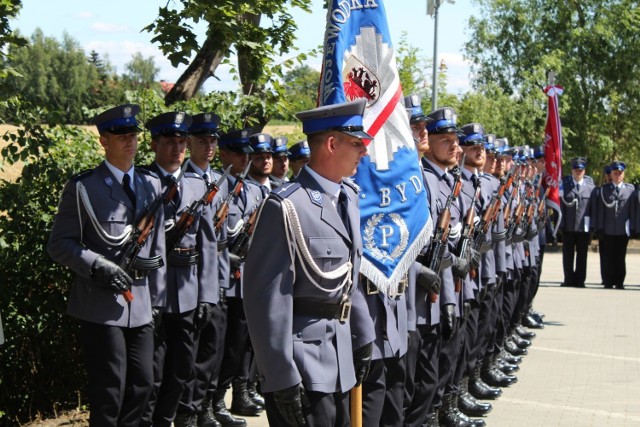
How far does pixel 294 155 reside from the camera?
10.0 metres

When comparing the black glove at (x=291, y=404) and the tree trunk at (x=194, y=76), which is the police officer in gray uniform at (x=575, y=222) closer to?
the tree trunk at (x=194, y=76)

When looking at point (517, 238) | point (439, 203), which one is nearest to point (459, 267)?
point (439, 203)

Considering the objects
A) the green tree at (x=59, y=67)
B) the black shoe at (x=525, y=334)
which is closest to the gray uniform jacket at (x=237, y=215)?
the black shoe at (x=525, y=334)

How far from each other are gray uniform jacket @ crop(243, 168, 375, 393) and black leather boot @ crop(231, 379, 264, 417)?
4.05m

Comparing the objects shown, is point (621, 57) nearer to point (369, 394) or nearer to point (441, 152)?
point (441, 152)

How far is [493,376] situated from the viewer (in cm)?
988

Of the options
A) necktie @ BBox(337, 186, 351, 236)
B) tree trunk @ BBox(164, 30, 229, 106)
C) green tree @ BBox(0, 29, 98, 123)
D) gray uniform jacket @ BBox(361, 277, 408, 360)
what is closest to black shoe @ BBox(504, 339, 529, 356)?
tree trunk @ BBox(164, 30, 229, 106)

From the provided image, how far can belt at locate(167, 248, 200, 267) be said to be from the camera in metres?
7.00

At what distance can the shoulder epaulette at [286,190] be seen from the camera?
449 centimetres

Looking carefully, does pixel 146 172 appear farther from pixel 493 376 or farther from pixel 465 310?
pixel 493 376

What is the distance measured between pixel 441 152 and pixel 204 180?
61.4 inches

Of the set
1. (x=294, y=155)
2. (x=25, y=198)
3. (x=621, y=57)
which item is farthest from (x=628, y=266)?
(x=25, y=198)

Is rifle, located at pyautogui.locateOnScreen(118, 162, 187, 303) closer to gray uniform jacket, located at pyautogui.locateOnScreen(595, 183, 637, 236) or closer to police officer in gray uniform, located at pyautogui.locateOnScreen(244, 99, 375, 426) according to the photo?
police officer in gray uniform, located at pyautogui.locateOnScreen(244, 99, 375, 426)

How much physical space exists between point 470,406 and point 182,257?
2711 mm
